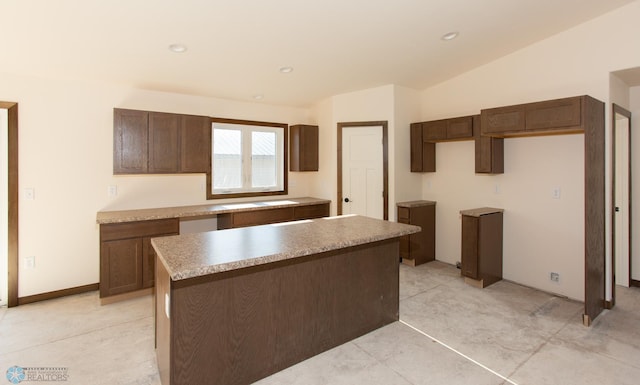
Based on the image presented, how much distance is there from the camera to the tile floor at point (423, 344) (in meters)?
2.24

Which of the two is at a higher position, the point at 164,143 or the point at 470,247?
the point at 164,143

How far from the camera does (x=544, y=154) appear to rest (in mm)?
3703

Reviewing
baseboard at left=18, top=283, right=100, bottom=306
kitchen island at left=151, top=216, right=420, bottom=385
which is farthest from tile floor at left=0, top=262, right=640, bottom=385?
kitchen island at left=151, top=216, right=420, bottom=385

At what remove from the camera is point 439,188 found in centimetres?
486

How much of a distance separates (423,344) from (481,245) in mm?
1710

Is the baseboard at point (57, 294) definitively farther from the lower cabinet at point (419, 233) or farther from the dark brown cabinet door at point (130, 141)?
the lower cabinet at point (419, 233)

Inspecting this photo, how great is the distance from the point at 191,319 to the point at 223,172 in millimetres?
3027

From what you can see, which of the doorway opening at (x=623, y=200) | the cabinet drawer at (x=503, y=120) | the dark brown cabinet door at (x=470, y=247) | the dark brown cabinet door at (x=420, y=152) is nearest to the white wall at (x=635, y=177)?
the doorway opening at (x=623, y=200)

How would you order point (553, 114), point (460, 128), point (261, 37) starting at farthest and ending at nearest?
point (460, 128) < point (553, 114) < point (261, 37)

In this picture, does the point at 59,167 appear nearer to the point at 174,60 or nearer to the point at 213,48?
the point at 174,60

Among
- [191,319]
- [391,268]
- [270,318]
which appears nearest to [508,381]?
[391,268]

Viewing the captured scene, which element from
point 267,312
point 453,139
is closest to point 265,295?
point 267,312

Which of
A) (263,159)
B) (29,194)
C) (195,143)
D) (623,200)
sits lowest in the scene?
(623,200)

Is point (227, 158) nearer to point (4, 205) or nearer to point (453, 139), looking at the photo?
point (4, 205)
